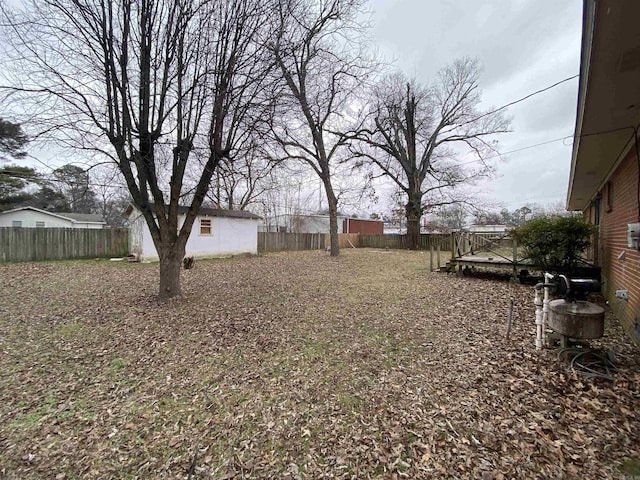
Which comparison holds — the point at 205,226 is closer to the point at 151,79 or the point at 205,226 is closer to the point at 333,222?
the point at 333,222

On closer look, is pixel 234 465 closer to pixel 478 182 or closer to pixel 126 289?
pixel 126 289

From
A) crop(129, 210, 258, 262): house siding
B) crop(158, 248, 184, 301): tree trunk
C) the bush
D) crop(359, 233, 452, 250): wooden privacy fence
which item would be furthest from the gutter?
crop(359, 233, 452, 250): wooden privacy fence

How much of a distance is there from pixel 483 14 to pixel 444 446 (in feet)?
33.1

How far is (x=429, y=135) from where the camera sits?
20531 millimetres

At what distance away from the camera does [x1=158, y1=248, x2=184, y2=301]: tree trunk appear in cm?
569

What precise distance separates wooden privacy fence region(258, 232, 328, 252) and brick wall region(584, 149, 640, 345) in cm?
1671

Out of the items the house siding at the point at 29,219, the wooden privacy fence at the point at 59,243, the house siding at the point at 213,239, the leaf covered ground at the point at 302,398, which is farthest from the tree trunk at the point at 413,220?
the house siding at the point at 29,219

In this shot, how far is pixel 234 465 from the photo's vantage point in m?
1.93

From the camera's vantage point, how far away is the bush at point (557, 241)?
22.0ft

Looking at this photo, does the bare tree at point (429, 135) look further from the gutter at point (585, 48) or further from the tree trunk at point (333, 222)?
the gutter at point (585, 48)

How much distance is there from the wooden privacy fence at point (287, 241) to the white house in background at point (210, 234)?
2.32 m

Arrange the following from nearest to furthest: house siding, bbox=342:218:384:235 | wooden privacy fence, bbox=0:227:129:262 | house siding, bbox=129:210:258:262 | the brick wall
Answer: the brick wall → wooden privacy fence, bbox=0:227:129:262 → house siding, bbox=129:210:258:262 → house siding, bbox=342:218:384:235

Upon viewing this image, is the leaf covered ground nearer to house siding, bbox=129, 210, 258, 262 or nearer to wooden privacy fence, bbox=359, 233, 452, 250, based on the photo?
house siding, bbox=129, 210, 258, 262

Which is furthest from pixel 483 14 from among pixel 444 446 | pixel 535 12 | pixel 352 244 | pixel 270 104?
pixel 352 244
